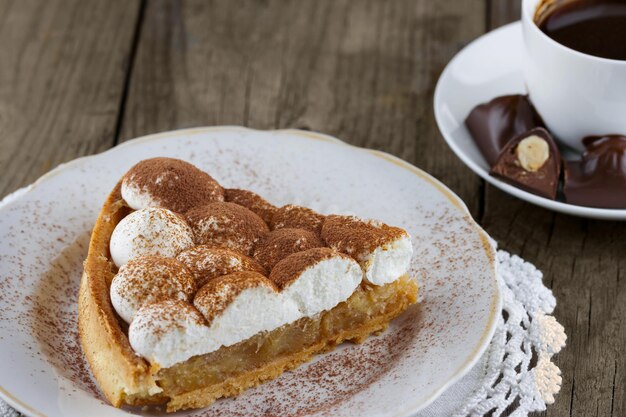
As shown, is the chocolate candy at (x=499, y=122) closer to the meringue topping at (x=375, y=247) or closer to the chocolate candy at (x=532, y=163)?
the chocolate candy at (x=532, y=163)

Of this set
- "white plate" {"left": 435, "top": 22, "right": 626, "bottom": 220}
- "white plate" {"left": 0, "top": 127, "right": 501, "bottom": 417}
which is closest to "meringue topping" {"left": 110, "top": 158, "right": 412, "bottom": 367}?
"white plate" {"left": 0, "top": 127, "right": 501, "bottom": 417}

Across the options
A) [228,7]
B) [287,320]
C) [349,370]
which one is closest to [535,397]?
[349,370]

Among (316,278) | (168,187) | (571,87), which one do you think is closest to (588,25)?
(571,87)

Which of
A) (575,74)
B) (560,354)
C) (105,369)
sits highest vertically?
(575,74)

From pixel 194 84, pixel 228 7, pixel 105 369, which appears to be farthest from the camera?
pixel 228 7

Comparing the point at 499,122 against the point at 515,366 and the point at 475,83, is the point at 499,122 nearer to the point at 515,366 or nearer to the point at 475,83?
the point at 475,83

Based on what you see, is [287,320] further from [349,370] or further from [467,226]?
[467,226]
